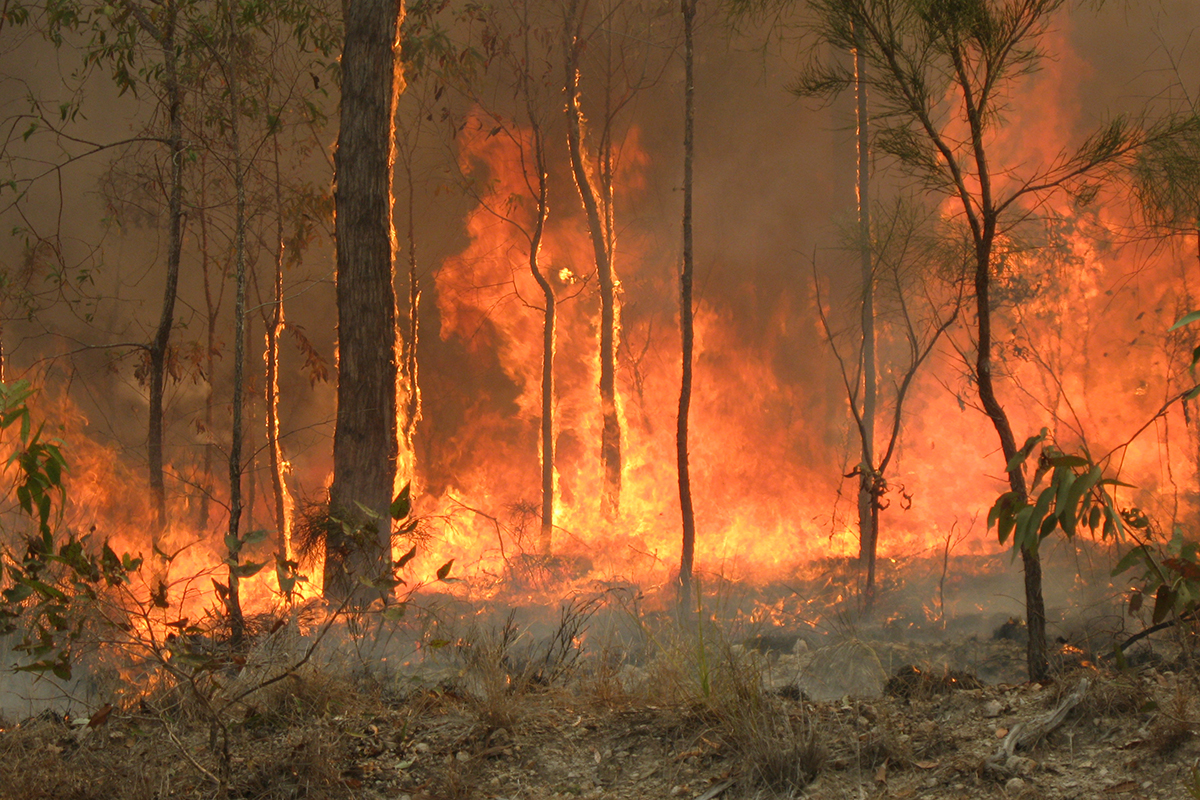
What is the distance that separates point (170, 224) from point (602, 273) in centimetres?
584

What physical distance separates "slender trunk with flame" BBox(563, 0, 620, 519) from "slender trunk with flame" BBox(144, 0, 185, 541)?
5.43 metres

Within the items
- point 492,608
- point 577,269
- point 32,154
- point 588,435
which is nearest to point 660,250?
point 577,269

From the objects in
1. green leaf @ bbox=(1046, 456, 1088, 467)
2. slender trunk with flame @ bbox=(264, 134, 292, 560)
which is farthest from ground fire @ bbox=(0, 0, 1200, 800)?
slender trunk with flame @ bbox=(264, 134, 292, 560)

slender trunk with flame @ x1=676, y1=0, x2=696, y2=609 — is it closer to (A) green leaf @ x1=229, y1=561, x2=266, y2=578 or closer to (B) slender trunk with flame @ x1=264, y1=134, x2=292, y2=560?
(B) slender trunk with flame @ x1=264, y1=134, x2=292, y2=560

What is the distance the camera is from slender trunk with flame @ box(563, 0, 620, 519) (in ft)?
37.3

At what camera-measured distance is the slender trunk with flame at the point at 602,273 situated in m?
11.4

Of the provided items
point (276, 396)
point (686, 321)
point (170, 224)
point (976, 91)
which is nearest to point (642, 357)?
point (276, 396)

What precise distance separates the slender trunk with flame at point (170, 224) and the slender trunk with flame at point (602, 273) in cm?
543

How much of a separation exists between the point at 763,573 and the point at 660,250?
6695 mm

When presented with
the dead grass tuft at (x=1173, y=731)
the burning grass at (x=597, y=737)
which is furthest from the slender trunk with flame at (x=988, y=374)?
the dead grass tuft at (x=1173, y=731)

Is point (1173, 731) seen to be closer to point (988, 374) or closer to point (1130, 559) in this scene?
point (1130, 559)

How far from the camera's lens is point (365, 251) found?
6.44m

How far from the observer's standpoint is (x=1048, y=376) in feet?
39.2

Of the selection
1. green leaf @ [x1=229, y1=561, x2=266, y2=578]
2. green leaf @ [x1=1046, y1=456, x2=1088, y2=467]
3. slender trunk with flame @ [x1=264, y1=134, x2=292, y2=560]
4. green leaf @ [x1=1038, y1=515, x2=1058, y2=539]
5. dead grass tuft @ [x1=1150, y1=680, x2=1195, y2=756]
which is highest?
slender trunk with flame @ [x1=264, y1=134, x2=292, y2=560]
